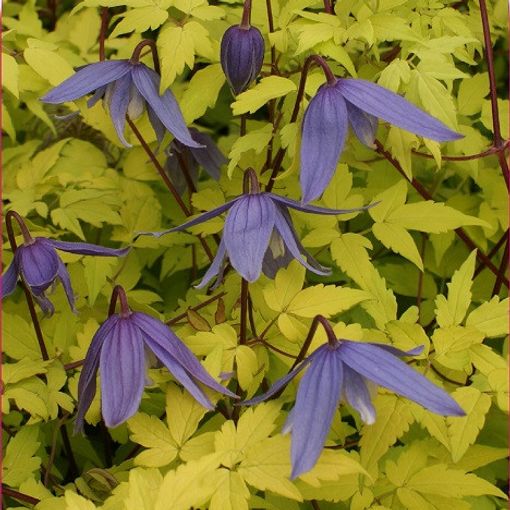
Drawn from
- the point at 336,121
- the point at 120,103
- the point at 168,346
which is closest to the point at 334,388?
the point at 168,346

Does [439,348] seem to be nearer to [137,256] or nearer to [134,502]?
[134,502]

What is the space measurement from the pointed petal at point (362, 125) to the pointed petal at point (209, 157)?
1.72 ft

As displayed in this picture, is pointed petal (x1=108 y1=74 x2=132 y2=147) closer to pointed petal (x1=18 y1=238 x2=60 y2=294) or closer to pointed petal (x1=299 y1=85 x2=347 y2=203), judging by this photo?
pointed petal (x1=18 y1=238 x2=60 y2=294)

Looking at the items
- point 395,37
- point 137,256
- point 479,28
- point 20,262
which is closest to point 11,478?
point 20,262

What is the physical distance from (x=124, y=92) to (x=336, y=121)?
0.34 m

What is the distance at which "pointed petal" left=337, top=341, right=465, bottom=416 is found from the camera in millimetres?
936

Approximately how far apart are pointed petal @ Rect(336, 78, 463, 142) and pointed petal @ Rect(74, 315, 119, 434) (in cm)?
38

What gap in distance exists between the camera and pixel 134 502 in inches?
38.7

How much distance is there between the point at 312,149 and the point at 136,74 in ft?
1.02

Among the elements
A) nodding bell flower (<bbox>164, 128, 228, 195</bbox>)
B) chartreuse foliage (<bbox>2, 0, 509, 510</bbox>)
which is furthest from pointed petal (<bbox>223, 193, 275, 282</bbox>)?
nodding bell flower (<bbox>164, 128, 228, 195</bbox>)

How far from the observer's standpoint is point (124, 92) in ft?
4.08

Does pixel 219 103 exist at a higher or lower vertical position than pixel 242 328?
lower

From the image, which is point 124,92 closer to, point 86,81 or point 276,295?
point 86,81

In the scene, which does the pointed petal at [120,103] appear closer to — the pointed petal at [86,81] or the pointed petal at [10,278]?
the pointed petal at [86,81]
